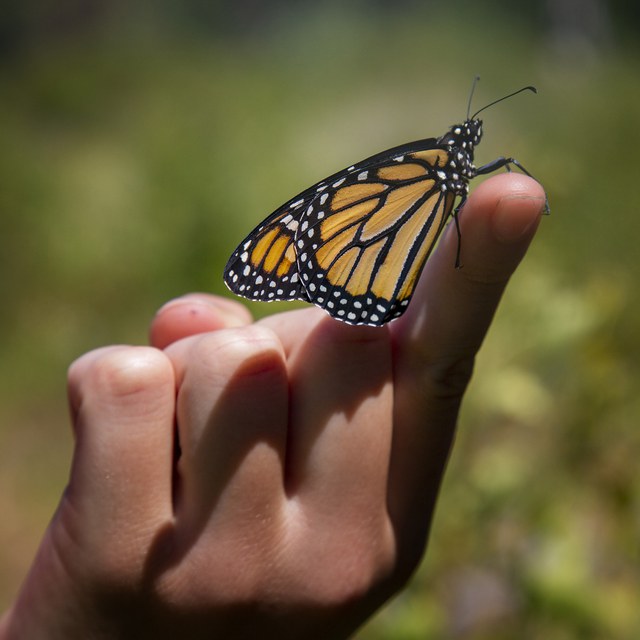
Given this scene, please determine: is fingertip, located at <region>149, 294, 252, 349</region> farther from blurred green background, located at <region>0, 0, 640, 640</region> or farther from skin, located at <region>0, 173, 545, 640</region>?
blurred green background, located at <region>0, 0, 640, 640</region>

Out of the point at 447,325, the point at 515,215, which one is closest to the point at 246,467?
the point at 447,325

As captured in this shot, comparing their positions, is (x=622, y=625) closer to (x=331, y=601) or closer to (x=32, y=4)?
(x=331, y=601)

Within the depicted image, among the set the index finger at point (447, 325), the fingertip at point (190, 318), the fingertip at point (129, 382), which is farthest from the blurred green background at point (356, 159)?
the fingertip at point (129, 382)

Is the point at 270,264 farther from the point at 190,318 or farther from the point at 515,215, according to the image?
the point at 515,215

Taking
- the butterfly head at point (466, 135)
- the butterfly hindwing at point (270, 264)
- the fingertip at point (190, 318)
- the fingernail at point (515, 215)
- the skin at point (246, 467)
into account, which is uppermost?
the butterfly head at point (466, 135)

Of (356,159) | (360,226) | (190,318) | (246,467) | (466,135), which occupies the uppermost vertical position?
(356,159)

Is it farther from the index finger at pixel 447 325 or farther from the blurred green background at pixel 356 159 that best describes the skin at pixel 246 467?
the blurred green background at pixel 356 159
